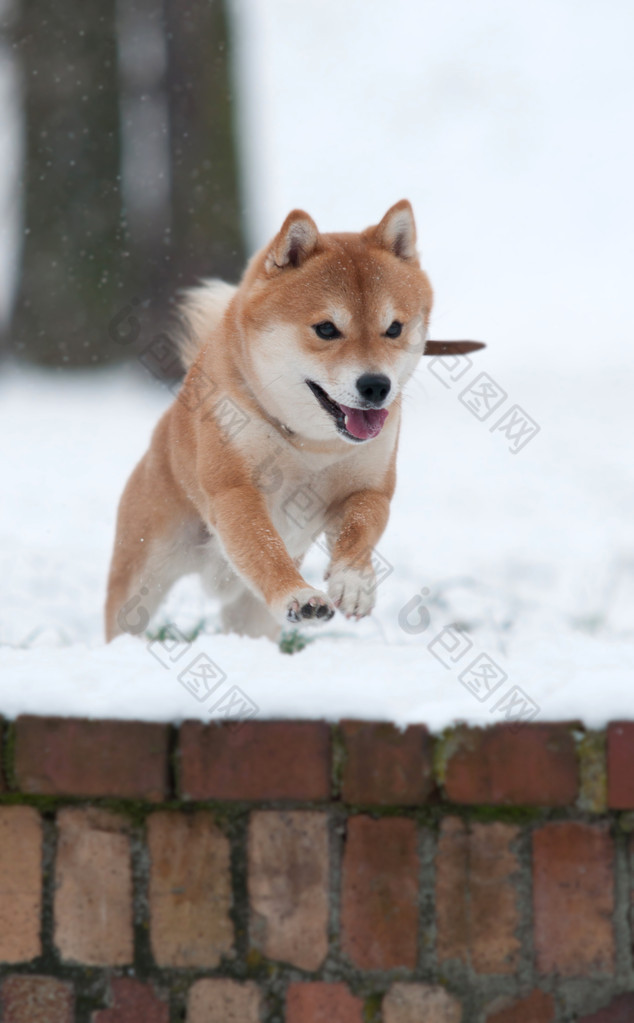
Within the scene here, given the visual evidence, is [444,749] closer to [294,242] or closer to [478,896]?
[478,896]

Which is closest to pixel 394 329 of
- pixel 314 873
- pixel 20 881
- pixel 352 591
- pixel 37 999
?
pixel 352 591

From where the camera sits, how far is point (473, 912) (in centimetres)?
157

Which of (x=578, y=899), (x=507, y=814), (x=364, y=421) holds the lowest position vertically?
(x=578, y=899)

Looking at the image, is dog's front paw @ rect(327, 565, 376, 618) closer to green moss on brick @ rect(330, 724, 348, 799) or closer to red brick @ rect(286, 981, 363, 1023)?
green moss on brick @ rect(330, 724, 348, 799)

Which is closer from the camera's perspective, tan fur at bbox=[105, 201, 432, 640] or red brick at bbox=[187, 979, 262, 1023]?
red brick at bbox=[187, 979, 262, 1023]

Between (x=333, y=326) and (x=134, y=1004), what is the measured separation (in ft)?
4.75

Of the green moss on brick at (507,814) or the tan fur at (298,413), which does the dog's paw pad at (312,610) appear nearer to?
the tan fur at (298,413)

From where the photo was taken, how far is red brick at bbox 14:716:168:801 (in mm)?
1596

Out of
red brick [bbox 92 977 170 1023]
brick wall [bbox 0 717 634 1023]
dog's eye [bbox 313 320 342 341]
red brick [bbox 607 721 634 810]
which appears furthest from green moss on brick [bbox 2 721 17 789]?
dog's eye [bbox 313 320 342 341]

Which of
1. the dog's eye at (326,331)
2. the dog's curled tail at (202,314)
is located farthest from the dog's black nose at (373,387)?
the dog's curled tail at (202,314)

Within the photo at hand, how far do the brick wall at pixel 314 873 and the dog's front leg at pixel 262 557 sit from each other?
553 millimetres

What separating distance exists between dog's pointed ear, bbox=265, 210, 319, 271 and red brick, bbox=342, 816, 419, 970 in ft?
4.64

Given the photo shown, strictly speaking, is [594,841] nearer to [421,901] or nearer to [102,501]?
[421,901]

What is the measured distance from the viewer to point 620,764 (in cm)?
153
